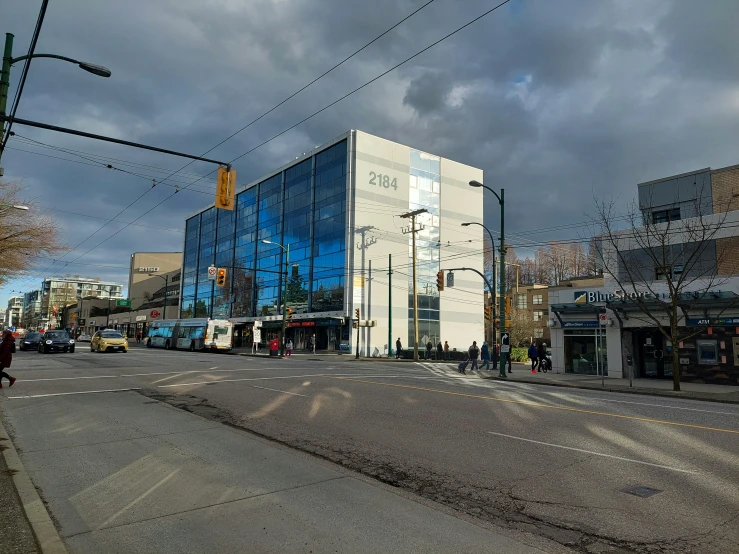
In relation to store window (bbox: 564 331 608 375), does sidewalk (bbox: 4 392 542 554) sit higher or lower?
lower

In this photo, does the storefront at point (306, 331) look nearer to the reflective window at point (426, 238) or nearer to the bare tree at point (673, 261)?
the reflective window at point (426, 238)

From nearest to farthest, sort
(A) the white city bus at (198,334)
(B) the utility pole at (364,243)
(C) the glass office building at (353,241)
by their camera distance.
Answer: (A) the white city bus at (198,334), (B) the utility pole at (364,243), (C) the glass office building at (353,241)

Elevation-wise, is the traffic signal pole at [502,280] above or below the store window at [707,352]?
above

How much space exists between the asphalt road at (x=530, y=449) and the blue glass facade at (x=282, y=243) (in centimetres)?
2683

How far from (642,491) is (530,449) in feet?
6.57

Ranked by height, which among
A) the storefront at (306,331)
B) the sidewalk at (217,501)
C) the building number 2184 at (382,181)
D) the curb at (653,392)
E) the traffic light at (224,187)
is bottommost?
the curb at (653,392)

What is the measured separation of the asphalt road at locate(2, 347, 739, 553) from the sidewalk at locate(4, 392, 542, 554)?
558 mm

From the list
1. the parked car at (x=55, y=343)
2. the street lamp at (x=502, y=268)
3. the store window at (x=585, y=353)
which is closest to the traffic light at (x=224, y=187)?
the street lamp at (x=502, y=268)

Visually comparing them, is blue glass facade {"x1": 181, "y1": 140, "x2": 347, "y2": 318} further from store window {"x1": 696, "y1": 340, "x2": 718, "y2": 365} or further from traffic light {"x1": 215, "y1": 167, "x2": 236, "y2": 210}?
store window {"x1": 696, "y1": 340, "x2": 718, "y2": 365}

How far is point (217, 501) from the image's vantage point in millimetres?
5176

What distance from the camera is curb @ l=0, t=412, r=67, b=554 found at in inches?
153

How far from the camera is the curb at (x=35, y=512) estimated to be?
3.89 metres

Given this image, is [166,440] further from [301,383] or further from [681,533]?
[301,383]

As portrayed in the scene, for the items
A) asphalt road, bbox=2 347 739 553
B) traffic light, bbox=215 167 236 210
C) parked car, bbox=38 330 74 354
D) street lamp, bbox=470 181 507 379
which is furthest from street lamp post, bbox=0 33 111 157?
parked car, bbox=38 330 74 354
